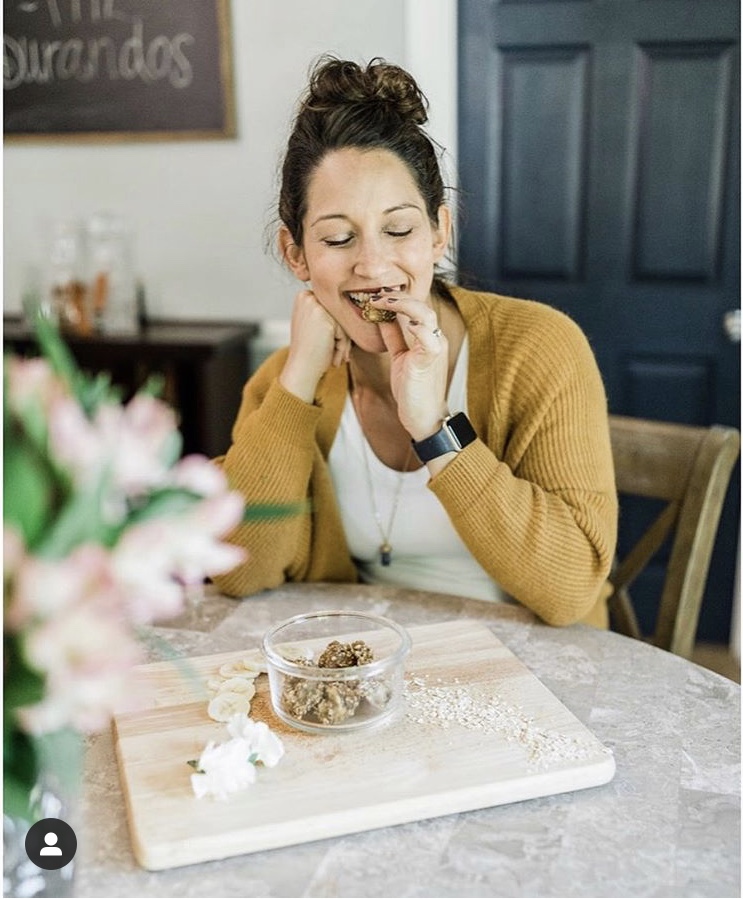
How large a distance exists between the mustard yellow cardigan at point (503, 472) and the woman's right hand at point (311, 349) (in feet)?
0.08

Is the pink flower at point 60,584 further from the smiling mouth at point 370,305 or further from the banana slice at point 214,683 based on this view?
the smiling mouth at point 370,305

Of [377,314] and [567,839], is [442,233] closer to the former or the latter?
[377,314]

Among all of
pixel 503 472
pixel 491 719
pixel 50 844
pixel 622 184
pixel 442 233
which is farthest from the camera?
pixel 622 184

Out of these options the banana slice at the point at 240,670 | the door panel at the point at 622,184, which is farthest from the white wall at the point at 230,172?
the banana slice at the point at 240,670

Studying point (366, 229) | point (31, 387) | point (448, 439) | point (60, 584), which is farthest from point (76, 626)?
point (366, 229)

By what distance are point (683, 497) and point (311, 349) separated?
0.63 m

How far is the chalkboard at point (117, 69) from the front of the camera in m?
2.71

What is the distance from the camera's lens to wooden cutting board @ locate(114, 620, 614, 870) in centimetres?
86

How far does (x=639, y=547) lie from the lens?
5.34 feet

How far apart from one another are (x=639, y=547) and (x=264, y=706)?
80 cm

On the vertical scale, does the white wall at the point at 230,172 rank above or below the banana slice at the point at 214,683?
above

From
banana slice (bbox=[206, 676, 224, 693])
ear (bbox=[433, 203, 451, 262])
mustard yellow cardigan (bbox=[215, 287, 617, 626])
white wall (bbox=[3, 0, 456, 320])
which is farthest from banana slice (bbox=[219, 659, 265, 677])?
white wall (bbox=[3, 0, 456, 320])

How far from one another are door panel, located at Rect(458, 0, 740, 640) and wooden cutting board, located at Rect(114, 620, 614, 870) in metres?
1.76

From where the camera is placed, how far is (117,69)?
280 cm
